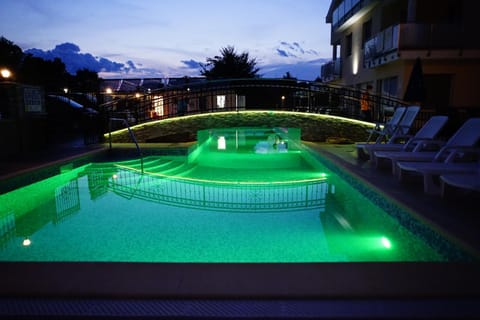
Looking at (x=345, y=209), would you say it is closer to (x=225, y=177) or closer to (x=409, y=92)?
(x=225, y=177)

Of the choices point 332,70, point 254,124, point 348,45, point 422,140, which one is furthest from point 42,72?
point 422,140

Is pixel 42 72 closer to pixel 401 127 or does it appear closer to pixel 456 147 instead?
pixel 401 127

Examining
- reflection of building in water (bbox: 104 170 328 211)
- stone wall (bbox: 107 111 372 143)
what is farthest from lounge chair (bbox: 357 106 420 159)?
stone wall (bbox: 107 111 372 143)

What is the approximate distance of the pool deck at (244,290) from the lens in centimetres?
173

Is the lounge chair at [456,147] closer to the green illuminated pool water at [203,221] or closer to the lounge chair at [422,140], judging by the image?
the lounge chair at [422,140]

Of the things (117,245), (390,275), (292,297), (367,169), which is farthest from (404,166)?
(117,245)

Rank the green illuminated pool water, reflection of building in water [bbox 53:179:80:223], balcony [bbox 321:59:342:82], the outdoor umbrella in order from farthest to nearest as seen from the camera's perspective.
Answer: balcony [bbox 321:59:342:82], the outdoor umbrella, reflection of building in water [bbox 53:179:80:223], the green illuminated pool water

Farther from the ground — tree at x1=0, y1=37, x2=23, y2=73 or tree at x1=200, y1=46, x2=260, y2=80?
tree at x1=0, y1=37, x2=23, y2=73

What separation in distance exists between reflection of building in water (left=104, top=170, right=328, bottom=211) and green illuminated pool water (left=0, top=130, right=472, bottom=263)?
2cm

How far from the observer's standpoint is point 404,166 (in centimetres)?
452

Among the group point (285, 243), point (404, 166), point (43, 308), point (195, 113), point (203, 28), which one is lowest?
point (285, 243)

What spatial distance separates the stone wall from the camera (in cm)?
1151

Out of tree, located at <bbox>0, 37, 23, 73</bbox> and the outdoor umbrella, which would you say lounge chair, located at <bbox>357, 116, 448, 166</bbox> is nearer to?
the outdoor umbrella

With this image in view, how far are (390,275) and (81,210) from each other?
4.34 meters
